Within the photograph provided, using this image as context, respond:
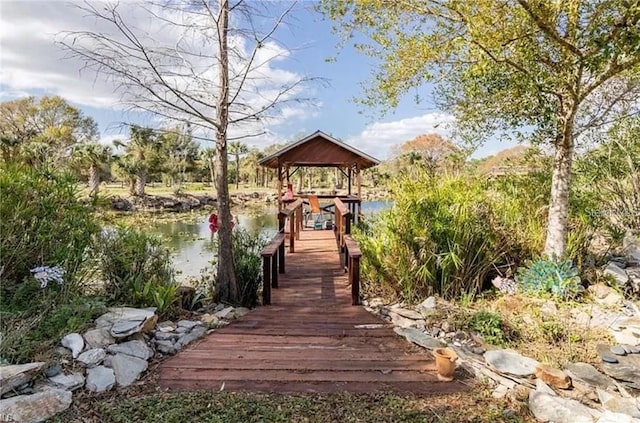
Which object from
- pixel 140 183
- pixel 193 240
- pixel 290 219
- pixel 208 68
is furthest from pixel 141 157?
Answer: pixel 208 68

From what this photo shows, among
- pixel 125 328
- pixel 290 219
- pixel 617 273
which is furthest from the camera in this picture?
pixel 290 219

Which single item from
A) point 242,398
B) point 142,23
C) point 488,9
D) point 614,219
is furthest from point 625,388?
point 142,23

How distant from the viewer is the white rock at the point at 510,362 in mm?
2658

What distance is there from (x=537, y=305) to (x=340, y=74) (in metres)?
3.89

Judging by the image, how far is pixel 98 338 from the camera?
9.88ft

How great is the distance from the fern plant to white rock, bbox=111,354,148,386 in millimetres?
3797

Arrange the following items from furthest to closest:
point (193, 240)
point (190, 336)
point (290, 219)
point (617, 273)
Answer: point (193, 240) < point (290, 219) < point (617, 273) < point (190, 336)

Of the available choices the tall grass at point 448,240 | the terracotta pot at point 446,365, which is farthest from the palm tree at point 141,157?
the terracotta pot at point 446,365

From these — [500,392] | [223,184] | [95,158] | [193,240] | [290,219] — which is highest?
[95,158]

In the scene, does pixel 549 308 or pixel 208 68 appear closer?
pixel 549 308

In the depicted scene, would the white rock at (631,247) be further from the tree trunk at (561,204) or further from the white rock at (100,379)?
the white rock at (100,379)

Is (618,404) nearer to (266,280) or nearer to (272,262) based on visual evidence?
(266,280)

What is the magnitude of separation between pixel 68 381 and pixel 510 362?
9.96ft

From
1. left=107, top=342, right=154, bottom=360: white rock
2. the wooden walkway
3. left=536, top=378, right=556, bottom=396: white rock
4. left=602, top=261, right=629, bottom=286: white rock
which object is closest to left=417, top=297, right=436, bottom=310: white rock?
the wooden walkway
